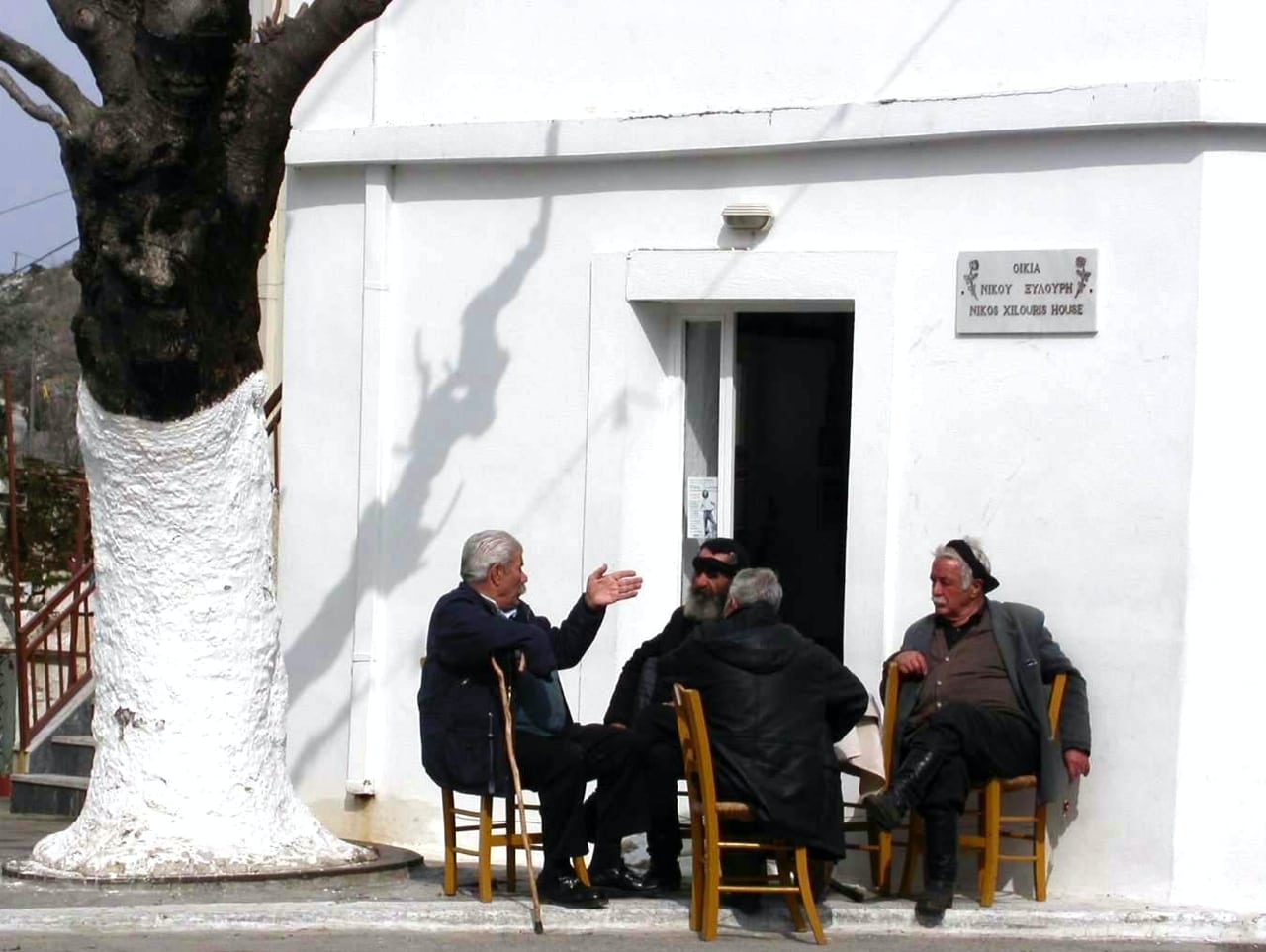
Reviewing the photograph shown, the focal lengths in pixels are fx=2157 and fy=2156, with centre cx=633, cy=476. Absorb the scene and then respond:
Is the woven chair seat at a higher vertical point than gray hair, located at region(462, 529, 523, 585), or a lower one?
lower

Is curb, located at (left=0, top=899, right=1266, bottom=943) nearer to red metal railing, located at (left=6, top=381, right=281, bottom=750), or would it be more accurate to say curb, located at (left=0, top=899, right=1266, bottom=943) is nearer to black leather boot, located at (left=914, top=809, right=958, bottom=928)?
black leather boot, located at (left=914, top=809, right=958, bottom=928)

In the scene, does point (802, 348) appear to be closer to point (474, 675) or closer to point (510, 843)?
point (474, 675)

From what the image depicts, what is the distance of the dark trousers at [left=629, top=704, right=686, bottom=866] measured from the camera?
8.18 meters

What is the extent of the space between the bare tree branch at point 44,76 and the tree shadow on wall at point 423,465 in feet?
8.21

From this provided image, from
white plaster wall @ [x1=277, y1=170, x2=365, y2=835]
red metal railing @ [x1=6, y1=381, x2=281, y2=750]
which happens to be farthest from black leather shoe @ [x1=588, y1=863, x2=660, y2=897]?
red metal railing @ [x1=6, y1=381, x2=281, y2=750]

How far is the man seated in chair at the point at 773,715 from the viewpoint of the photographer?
299 inches

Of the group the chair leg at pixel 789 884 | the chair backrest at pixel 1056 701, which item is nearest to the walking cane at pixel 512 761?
the chair leg at pixel 789 884

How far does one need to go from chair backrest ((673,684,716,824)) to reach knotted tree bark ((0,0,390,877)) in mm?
1537

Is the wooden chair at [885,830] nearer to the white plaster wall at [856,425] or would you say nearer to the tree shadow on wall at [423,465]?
the white plaster wall at [856,425]

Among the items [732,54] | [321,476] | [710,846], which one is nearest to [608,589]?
[710,846]

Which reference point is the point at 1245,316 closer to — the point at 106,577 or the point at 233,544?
the point at 233,544

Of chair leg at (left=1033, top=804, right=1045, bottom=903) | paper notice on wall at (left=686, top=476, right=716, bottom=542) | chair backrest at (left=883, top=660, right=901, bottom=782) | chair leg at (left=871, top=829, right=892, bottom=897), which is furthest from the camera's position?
paper notice on wall at (left=686, top=476, right=716, bottom=542)

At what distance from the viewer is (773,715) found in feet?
25.2

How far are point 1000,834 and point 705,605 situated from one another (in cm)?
146
